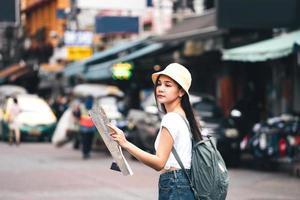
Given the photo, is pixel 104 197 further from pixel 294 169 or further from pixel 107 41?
pixel 107 41

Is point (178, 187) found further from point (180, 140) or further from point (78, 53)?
point (78, 53)

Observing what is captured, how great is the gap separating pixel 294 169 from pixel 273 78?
7414 millimetres

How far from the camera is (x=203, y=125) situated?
18.9 m

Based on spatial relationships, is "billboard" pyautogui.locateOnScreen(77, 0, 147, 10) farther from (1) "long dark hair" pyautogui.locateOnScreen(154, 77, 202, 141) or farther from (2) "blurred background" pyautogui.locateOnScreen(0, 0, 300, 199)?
(1) "long dark hair" pyautogui.locateOnScreen(154, 77, 202, 141)

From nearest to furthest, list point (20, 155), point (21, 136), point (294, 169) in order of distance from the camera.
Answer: point (294, 169), point (20, 155), point (21, 136)

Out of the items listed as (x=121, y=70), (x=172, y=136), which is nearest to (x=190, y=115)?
(x=172, y=136)

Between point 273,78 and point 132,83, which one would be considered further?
point 132,83

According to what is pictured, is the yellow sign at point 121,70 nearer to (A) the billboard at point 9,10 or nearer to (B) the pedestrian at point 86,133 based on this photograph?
(A) the billboard at point 9,10

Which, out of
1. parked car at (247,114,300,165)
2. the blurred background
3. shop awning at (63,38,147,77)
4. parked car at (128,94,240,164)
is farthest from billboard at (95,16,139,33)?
parked car at (247,114,300,165)

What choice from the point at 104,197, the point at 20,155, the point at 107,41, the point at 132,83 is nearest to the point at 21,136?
the point at 132,83

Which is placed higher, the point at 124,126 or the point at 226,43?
the point at 226,43

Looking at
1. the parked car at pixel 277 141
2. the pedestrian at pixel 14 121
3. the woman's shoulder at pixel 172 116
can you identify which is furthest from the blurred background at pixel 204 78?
the woman's shoulder at pixel 172 116

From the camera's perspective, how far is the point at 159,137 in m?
5.77

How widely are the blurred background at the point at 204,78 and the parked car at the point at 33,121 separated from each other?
38 mm
